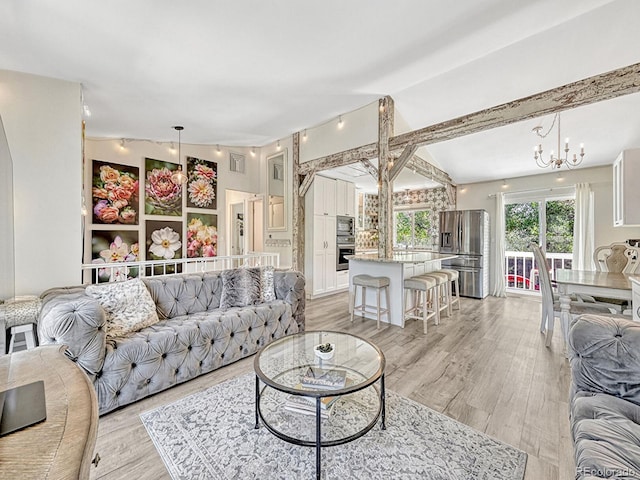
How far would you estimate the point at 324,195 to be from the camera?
217 inches

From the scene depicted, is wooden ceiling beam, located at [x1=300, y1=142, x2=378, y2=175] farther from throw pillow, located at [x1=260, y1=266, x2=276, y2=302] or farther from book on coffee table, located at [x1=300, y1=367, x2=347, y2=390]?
book on coffee table, located at [x1=300, y1=367, x2=347, y2=390]


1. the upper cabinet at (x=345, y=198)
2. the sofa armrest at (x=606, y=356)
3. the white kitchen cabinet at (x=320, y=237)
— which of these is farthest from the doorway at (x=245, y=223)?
the sofa armrest at (x=606, y=356)

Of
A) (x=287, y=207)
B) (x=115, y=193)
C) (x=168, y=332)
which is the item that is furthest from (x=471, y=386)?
(x=115, y=193)

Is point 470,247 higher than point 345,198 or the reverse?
the reverse

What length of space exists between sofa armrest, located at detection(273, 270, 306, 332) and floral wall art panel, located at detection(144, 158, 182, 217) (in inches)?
119

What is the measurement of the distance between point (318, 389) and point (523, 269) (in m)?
6.18

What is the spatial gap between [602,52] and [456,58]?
136 centimetres

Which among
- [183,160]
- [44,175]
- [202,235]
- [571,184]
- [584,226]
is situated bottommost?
[202,235]

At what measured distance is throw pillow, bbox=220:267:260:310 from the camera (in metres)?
2.87

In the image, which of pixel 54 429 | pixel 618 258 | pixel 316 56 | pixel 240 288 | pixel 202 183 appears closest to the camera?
pixel 54 429

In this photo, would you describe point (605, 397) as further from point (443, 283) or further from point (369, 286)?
point (443, 283)

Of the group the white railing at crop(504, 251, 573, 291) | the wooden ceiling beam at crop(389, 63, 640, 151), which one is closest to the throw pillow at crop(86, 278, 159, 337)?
the wooden ceiling beam at crop(389, 63, 640, 151)

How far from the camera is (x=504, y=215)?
5.71 meters

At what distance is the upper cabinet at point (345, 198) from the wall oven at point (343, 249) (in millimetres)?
555
